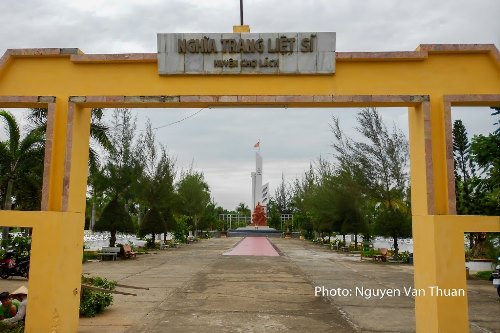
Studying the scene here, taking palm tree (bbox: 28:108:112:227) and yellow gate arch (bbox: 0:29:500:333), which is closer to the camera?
yellow gate arch (bbox: 0:29:500:333)

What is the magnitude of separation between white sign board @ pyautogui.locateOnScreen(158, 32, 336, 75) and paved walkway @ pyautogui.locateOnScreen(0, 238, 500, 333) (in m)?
4.84

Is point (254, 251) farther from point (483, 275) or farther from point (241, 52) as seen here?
point (241, 52)

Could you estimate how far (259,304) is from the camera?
10414mm

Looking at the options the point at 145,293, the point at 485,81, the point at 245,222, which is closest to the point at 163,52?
the point at 485,81

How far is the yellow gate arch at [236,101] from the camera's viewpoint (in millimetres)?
6867

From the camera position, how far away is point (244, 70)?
7379 millimetres

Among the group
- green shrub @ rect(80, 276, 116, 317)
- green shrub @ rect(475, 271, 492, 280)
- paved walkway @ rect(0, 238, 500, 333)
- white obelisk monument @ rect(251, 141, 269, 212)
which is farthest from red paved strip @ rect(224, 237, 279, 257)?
white obelisk monument @ rect(251, 141, 269, 212)

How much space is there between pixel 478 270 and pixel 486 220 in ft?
44.1

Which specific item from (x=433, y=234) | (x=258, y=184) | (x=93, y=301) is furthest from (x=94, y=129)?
(x=258, y=184)

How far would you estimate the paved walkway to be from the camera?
837 centimetres

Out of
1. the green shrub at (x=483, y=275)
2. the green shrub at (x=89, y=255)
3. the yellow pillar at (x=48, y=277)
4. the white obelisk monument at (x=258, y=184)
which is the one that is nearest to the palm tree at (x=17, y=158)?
the green shrub at (x=89, y=255)

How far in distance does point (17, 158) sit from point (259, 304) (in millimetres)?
12840

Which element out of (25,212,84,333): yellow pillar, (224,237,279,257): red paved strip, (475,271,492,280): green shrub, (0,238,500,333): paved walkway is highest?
(25,212,84,333): yellow pillar

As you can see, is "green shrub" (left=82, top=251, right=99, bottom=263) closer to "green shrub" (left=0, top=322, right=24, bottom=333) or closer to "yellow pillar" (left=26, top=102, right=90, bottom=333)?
"green shrub" (left=0, top=322, right=24, bottom=333)
